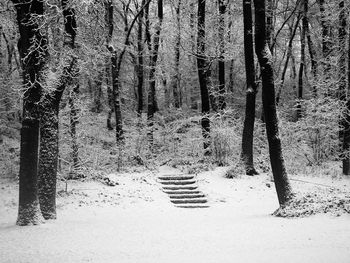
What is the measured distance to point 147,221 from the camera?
33.2 ft

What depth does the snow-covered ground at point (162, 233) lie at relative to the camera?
241 inches

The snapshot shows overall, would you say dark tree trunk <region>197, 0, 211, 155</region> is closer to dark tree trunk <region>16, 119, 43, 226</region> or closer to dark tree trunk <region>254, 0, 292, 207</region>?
dark tree trunk <region>254, 0, 292, 207</region>

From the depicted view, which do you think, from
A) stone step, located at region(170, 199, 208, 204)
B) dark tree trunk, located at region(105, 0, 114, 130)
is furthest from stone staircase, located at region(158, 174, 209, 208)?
dark tree trunk, located at region(105, 0, 114, 130)

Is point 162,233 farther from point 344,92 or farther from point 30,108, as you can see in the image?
point 344,92

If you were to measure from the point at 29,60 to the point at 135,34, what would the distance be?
2296cm

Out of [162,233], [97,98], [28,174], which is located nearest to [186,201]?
[162,233]

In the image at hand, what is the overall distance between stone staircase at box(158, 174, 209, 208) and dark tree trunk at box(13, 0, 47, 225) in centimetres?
604

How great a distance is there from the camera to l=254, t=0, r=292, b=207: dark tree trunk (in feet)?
32.4

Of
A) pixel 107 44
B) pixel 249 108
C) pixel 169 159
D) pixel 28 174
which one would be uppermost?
pixel 107 44

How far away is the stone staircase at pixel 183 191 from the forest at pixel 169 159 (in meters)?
0.05

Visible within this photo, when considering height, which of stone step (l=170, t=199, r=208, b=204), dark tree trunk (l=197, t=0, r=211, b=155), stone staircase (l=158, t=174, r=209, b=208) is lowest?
stone step (l=170, t=199, r=208, b=204)

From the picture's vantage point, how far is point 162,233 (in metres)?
7.97

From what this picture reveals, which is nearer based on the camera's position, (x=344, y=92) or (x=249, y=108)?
(x=249, y=108)

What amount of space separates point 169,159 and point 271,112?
30.7 ft
